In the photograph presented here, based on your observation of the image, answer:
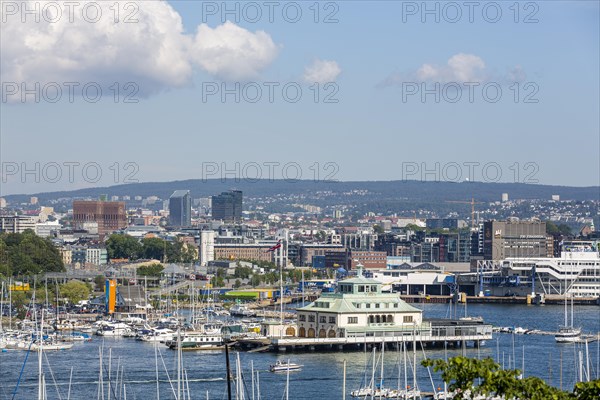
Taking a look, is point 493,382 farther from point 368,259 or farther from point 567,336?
point 368,259

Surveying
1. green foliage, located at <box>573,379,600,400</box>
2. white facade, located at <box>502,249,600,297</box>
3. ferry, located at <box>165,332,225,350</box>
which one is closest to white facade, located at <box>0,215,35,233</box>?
white facade, located at <box>502,249,600,297</box>

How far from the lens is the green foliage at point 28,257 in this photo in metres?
80.2

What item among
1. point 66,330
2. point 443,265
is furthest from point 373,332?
point 443,265

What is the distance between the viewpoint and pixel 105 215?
176 m

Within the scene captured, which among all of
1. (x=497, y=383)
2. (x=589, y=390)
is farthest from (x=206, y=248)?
(x=589, y=390)

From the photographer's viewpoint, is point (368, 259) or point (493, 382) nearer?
point (493, 382)

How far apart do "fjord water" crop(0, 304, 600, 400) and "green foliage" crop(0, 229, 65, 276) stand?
97.6 feet

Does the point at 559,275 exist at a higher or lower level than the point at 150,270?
lower

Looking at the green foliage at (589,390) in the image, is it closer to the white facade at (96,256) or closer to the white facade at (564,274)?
the white facade at (564,274)

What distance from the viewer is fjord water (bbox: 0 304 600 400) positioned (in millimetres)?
32906

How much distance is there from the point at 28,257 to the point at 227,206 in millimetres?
115265

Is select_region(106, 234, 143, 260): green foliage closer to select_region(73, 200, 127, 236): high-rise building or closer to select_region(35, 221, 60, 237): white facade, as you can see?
select_region(35, 221, 60, 237): white facade

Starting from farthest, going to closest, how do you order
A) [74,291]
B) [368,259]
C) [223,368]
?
[368,259] < [74,291] < [223,368]

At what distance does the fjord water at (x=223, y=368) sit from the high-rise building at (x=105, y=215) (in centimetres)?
12360
